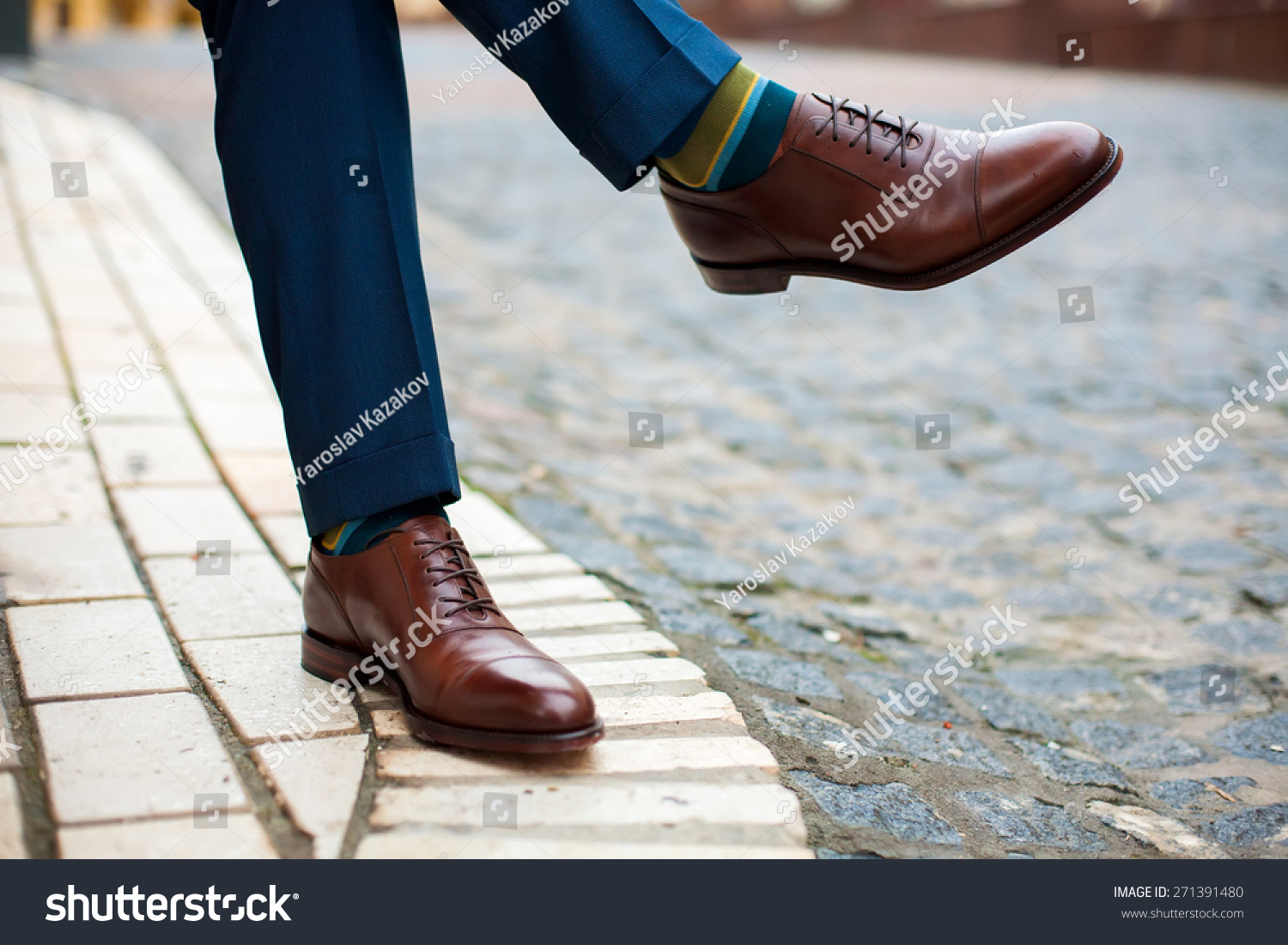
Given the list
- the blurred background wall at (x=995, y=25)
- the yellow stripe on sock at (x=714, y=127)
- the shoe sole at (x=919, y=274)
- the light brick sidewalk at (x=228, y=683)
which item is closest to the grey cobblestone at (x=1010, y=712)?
the light brick sidewalk at (x=228, y=683)

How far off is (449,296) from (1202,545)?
3025 mm

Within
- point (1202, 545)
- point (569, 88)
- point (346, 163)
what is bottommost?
point (1202, 545)

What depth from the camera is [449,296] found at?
450 cm

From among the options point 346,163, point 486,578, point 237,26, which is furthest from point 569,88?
point 486,578

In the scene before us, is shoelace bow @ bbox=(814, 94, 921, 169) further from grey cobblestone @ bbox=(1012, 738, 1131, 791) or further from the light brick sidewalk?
grey cobblestone @ bbox=(1012, 738, 1131, 791)

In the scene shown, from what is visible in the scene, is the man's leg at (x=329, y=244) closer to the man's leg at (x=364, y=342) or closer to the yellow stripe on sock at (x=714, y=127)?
the man's leg at (x=364, y=342)

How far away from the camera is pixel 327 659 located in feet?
5.01

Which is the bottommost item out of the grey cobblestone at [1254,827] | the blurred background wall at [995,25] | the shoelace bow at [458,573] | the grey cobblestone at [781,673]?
the grey cobblestone at [781,673]

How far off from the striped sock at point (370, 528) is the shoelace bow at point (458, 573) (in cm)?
5

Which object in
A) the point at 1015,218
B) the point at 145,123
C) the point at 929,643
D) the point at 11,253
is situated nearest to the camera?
the point at 1015,218

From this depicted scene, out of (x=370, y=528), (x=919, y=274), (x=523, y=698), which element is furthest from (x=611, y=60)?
(x=523, y=698)

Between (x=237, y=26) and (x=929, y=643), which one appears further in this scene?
(x=929, y=643)

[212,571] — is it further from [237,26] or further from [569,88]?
[569,88]

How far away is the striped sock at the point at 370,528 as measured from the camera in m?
1.46
